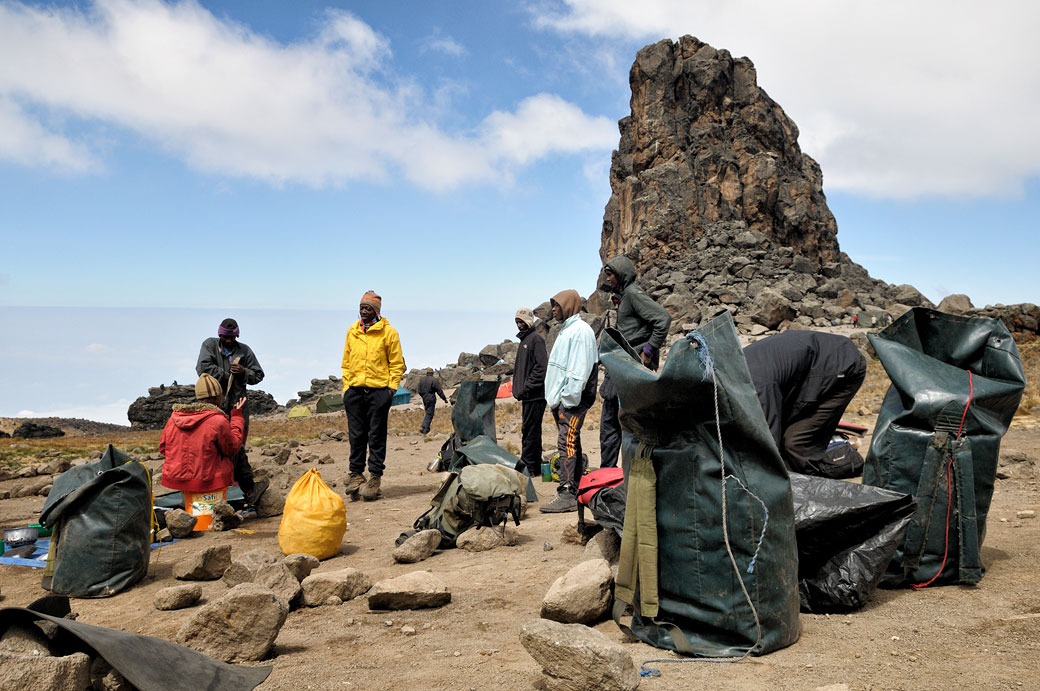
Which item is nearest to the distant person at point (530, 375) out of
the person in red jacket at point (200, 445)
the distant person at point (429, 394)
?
the person in red jacket at point (200, 445)

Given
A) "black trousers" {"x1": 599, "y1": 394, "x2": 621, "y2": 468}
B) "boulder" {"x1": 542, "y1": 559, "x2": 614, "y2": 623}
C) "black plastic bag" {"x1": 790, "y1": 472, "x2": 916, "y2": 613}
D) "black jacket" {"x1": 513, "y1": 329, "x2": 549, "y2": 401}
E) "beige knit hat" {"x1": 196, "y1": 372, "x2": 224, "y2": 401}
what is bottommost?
"boulder" {"x1": 542, "y1": 559, "x2": 614, "y2": 623}

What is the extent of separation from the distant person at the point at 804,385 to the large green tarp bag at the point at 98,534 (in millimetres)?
4007

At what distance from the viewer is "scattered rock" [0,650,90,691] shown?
2154 millimetres

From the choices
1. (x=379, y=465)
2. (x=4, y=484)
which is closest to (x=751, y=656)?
(x=379, y=465)

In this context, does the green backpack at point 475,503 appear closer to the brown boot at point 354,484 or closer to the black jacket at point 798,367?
the black jacket at point 798,367

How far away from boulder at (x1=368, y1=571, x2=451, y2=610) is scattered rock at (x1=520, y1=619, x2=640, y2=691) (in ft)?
4.13

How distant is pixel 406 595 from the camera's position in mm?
3617

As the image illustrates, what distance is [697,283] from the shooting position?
4616 centimetres

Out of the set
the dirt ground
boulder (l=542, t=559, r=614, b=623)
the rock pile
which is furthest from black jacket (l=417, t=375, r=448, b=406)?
the rock pile

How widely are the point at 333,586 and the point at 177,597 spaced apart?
2.73 ft

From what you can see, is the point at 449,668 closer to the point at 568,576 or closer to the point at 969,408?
the point at 568,576

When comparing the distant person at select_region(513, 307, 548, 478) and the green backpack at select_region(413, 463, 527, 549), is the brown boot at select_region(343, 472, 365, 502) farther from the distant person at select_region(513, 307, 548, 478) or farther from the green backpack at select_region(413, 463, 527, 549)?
the green backpack at select_region(413, 463, 527, 549)

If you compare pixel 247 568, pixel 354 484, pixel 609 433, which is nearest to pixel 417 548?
pixel 247 568

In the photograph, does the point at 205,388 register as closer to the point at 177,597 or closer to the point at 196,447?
the point at 196,447
